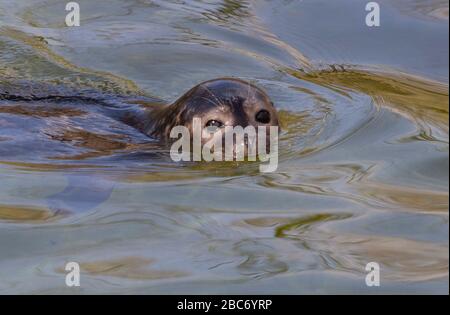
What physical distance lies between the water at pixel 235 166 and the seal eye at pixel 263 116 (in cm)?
18

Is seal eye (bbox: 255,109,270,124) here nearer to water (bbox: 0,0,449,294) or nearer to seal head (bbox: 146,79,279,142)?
seal head (bbox: 146,79,279,142)

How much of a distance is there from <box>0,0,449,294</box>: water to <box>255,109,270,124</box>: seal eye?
0.18 meters

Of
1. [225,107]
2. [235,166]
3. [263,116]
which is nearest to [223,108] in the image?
[225,107]

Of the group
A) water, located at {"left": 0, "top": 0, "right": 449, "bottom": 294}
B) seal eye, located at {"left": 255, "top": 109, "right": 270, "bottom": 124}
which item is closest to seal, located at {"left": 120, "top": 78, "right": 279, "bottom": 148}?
seal eye, located at {"left": 255, "top": 109, "right": 270, "bottom": 124}

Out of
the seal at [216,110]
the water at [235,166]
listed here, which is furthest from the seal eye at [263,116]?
the water at [235,166]

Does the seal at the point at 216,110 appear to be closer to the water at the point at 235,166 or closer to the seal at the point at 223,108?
Result: the seal at the point at 223,108

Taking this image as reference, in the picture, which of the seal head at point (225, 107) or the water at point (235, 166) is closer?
the water at point (235, 166)

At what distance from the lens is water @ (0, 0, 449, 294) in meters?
4.41

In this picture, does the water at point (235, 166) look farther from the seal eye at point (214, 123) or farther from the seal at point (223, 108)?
the seal eye at point (214, 123)

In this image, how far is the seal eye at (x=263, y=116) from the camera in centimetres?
638

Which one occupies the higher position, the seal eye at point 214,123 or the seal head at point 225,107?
the seal head at point 225,107

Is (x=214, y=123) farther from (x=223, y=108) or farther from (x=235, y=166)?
(x=235, y=166)
